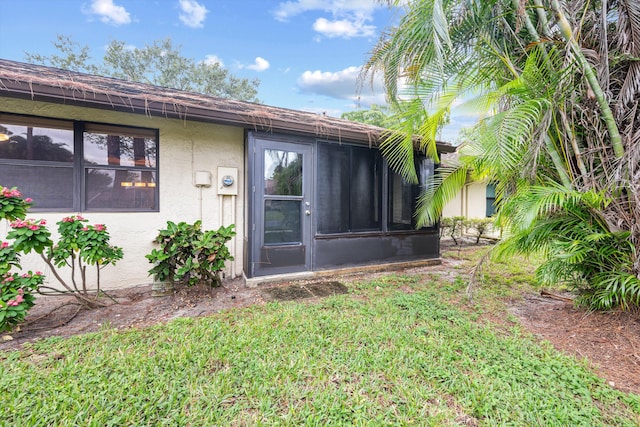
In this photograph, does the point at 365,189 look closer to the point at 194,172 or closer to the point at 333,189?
the point at 333,189

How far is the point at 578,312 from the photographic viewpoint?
3.50m

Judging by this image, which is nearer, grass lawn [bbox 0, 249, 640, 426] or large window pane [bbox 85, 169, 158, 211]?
grass lawn [bbox 0, 249, 640, 426]

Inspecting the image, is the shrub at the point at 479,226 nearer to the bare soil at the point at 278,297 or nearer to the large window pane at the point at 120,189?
the bare soil at the point at 278,297

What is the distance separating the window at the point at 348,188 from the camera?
5238 millimetres

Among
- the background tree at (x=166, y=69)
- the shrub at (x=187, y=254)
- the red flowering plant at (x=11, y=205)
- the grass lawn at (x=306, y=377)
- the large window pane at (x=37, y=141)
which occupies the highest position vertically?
the background tree at (x=166, y=69)

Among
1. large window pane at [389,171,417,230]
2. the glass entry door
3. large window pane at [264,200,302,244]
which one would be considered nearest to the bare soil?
the glass entry door

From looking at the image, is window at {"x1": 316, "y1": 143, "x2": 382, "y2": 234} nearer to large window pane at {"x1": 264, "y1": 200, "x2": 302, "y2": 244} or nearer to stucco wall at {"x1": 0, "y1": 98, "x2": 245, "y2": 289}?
large window pane at {"x1": 264, "y1": 200, "x2": 302, "y2": 244}

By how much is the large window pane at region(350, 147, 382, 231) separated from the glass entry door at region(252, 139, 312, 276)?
102 centimetres

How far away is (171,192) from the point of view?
458 cm

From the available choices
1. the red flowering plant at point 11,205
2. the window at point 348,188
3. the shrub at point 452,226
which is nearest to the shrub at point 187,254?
the red flowering plant at point 11,205

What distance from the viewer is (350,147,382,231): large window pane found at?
5559mm

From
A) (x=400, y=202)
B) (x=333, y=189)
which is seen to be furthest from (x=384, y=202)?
(x=333, y=189)

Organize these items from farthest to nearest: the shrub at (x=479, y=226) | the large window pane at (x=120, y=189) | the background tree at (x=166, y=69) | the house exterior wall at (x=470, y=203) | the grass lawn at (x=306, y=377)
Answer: the background tree at (x=166, y=69)
the house exterior wall at (x=470, y=203)
the shrub at (x=479, y=226)
the large window pane at (x=120, y=189)
the grass lawn at (x=306, y=377)

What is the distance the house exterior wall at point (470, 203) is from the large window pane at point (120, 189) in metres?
9.69
